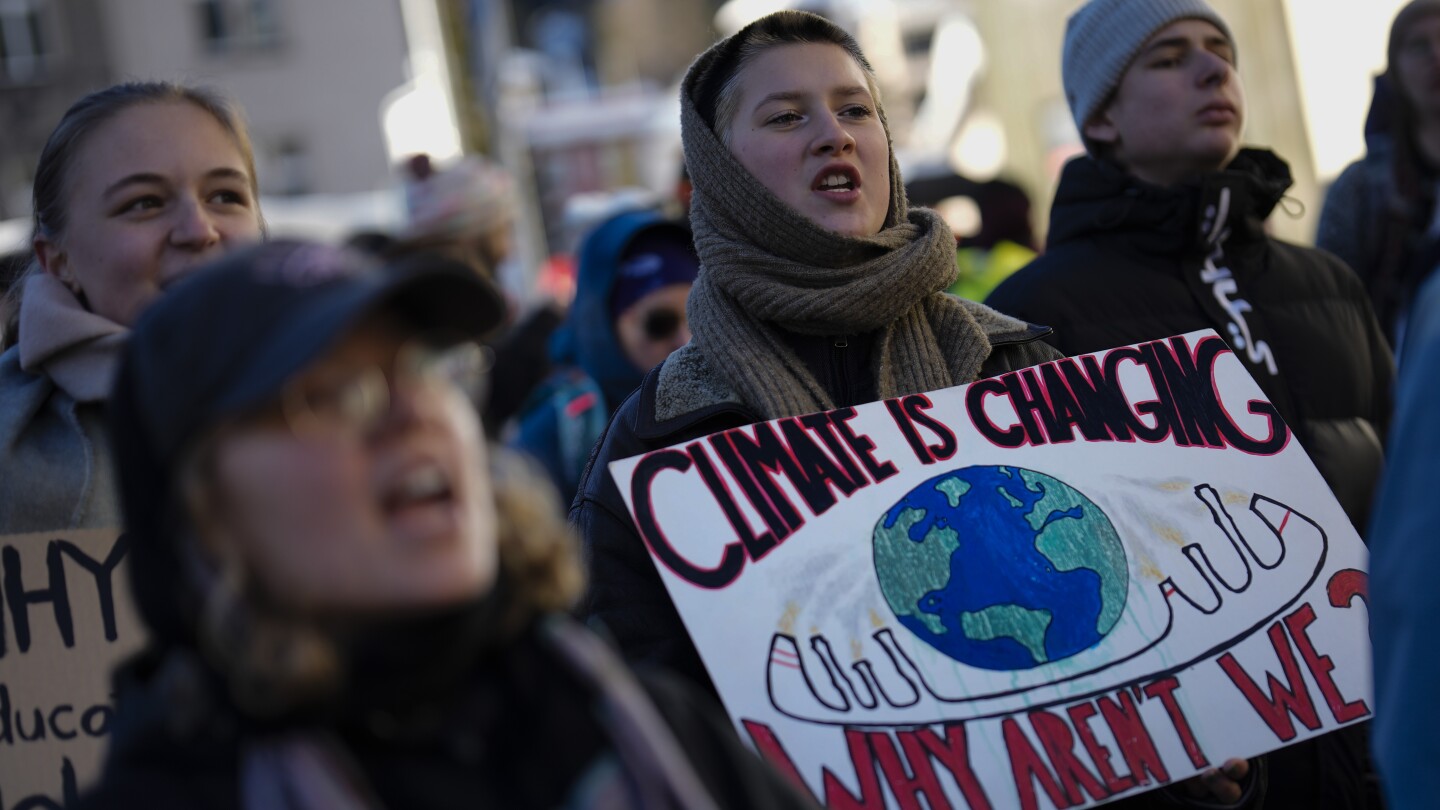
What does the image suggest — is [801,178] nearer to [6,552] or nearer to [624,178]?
[6,552]

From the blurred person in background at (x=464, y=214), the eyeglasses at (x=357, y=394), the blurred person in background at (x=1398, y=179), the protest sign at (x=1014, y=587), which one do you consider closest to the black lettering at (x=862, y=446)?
the protest sign at (x=1014, y=587)

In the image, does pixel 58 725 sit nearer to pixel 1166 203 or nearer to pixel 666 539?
pixel 666 539

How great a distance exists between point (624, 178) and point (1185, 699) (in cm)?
3973

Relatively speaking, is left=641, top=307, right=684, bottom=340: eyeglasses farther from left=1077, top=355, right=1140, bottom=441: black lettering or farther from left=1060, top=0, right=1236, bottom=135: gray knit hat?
left=1077, top=355, right=1140, bottom=441: black lettering

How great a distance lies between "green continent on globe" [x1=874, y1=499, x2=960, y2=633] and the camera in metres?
2.22

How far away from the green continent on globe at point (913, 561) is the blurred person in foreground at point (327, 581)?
31.6 inches

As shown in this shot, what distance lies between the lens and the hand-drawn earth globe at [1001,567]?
87.1 inches

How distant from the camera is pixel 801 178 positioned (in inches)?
106

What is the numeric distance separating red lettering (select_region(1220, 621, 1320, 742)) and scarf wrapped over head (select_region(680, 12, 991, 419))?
2.17 ft

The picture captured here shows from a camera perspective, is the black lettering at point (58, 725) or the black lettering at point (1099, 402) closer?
the black lettering at point (58, 725)

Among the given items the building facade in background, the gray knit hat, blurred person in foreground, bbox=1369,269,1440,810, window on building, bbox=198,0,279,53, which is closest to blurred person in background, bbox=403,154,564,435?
the gray knit hat

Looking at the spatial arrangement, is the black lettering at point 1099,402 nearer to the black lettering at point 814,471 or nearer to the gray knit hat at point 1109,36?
the black lettering at point 814,471

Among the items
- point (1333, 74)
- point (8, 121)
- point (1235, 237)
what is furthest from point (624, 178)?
point (1235, 237)

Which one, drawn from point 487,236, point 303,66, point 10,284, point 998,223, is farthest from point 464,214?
point 303,66
